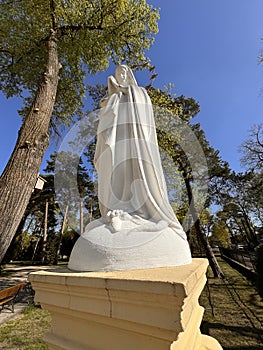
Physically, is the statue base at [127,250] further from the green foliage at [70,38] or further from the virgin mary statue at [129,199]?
the green foliage at [70,38]

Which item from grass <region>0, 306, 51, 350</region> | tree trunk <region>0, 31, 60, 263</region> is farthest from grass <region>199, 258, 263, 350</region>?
tree trunk <region>0, 31, 60, 263</region>

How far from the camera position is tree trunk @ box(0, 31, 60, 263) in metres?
3.11

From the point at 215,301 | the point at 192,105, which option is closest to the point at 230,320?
the point at 215,301

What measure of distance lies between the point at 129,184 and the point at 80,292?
1.16 metres

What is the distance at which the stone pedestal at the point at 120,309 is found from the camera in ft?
3.50

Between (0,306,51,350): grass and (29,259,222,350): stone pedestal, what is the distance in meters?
3.68

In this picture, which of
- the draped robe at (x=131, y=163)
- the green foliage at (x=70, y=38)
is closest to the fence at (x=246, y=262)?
the draped robe at (x=131, y=163)

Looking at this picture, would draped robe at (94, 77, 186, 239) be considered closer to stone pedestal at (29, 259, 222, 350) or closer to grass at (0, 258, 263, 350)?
stone pedestal at (29, 259, 222, 350)

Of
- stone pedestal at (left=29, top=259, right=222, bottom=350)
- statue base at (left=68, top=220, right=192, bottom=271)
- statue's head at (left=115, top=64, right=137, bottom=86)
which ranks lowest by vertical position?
stone pedestal at (left=29, top=259, right=222, bottom=350)

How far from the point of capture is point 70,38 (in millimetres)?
7426

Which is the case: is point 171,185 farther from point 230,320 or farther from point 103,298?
point 103,298

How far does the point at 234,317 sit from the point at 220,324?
81 cm

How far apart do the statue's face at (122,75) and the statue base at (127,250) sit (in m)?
2.22

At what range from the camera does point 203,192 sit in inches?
569
